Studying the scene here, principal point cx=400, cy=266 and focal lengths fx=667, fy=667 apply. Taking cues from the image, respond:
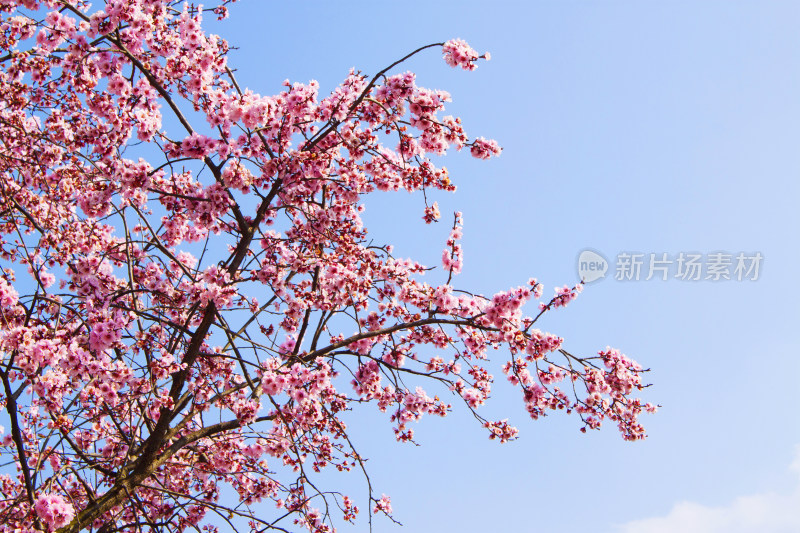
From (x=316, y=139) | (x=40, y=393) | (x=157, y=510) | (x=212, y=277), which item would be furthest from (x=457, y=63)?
(x=157, y=510)

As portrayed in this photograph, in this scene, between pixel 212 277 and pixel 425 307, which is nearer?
pixel 212 277

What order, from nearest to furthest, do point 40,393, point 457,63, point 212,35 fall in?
1. point 40,393
2. point 457,63
3. point 212,35

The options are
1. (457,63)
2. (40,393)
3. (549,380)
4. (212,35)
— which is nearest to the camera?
(40,393)

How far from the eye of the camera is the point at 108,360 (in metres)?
7.50

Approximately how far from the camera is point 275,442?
30.6 feet

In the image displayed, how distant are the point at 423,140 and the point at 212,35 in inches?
124

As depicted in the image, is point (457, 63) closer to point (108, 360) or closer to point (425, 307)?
point (425, 307)

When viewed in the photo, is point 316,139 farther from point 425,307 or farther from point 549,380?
point 549,380

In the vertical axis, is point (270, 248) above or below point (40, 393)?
above

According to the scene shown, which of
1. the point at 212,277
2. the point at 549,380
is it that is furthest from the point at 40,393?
the point at 549,380

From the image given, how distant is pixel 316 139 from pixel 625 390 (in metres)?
4.97

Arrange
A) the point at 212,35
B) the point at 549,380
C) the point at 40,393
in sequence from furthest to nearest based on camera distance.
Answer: the point at 212,35 < the point at 549,380 < the point at 40,393

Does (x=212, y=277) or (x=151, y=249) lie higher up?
(x=151, y=249)

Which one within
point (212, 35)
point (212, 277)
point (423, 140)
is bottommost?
point (212, 277)
